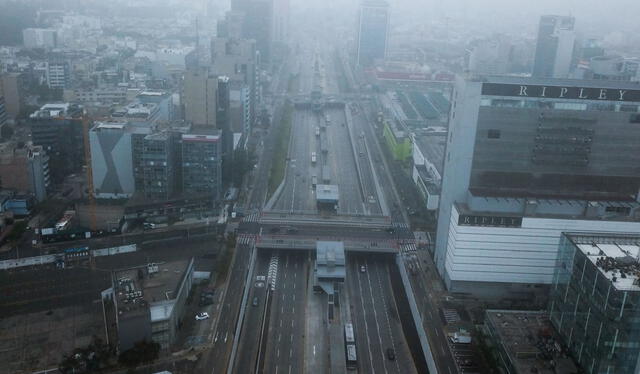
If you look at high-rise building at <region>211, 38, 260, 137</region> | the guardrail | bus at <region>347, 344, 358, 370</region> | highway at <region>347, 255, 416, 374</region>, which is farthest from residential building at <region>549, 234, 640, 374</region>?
high-rise building at <region>211, 38, 260, 137</region>

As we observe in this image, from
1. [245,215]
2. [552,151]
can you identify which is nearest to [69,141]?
[245,215]

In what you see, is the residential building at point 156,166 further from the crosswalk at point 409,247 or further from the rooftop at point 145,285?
the crosswalk at point 409,247

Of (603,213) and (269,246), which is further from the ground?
(603,213)

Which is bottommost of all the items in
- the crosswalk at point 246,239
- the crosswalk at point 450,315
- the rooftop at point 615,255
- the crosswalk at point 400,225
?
the crosswalk at point 450,315

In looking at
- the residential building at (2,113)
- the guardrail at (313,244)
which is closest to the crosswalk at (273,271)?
the guardrail at (313,244)

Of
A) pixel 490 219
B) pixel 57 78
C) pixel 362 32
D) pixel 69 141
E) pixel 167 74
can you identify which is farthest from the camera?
pixel 362 32

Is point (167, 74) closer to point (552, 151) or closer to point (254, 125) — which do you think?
point (254, 125)
